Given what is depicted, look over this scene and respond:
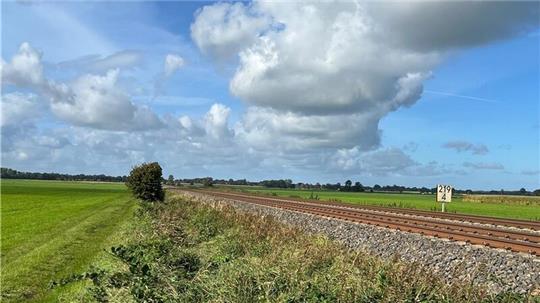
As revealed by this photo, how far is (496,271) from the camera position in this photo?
1330cm

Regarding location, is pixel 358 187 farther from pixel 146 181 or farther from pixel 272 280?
pixel 272 280

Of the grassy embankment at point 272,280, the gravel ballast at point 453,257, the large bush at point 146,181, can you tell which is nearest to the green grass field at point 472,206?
the gravel ballast at point 453,257

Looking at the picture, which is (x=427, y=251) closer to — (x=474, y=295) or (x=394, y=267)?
(x=394, y=267)

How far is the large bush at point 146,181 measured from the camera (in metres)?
45.5

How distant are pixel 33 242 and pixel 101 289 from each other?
1456 cm

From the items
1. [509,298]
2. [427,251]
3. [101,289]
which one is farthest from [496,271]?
[101,289]

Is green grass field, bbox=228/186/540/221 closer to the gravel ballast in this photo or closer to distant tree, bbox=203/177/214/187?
the gravel ballast

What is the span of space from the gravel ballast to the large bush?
24183 millimetres

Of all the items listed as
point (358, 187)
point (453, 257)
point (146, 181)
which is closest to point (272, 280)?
point (453, 257)

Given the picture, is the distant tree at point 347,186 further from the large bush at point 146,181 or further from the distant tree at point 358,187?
the large bush at point 146,181

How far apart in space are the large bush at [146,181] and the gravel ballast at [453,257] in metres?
24.2

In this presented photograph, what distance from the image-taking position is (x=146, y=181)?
45.4 m

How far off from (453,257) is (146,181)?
110 feet

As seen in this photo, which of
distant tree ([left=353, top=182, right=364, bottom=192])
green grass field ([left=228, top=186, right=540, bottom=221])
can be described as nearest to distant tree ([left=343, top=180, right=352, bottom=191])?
distant tree ([left=353, top=182, right=364, bottom=192])
